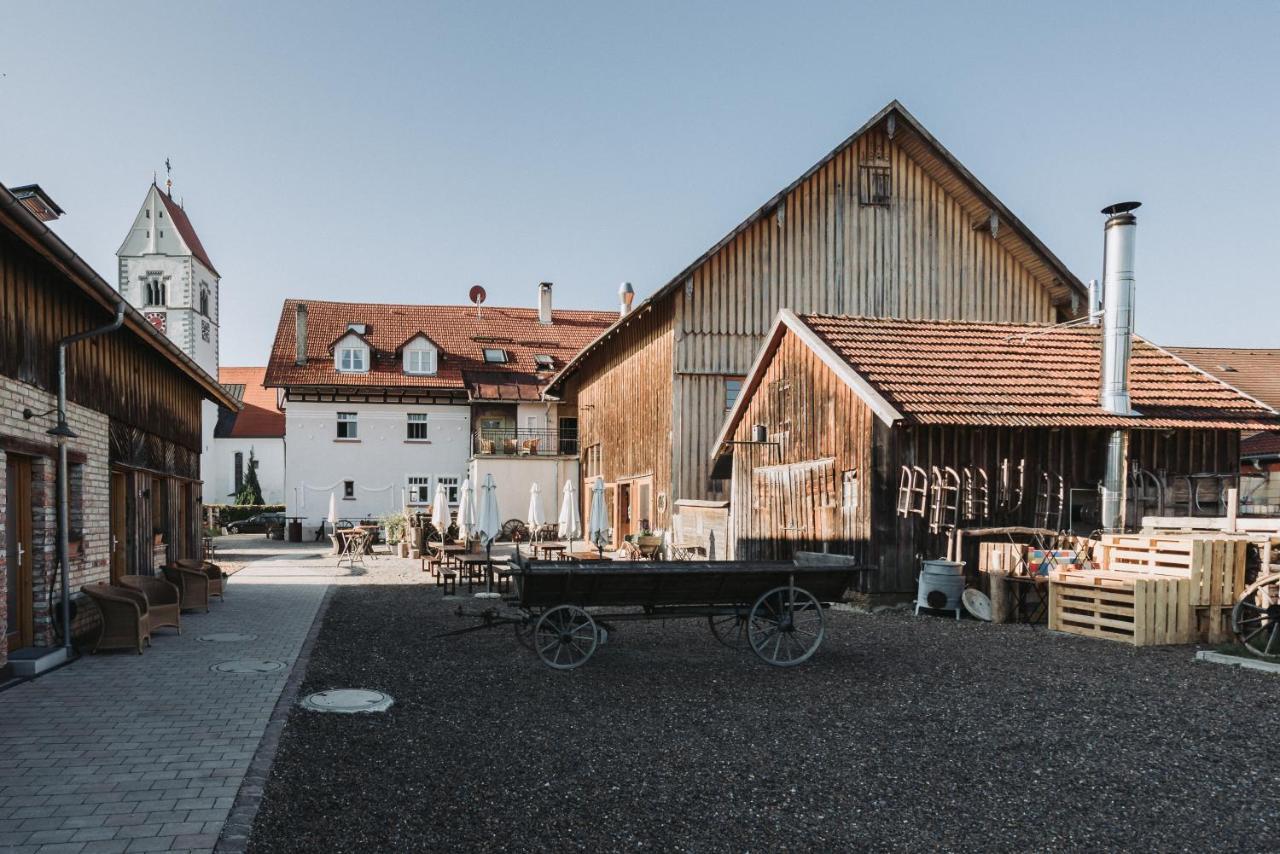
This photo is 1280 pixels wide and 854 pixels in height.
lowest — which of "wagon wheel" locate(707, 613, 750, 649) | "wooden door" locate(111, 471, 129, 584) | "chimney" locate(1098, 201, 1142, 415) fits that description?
"wagon wheel" locate(707, 613, 750, 649)

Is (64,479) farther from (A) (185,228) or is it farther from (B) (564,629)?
(A) (185,228)

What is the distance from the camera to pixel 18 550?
346 inches

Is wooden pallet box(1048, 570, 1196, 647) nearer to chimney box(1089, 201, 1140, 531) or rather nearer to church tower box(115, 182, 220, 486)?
chimney box(1089, 201, 1140, 531)

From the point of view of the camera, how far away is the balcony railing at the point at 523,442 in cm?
3488

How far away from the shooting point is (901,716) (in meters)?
7.17

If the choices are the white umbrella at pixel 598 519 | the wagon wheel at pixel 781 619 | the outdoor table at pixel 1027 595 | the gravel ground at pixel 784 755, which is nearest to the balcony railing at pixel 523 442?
the white umbrella at pixel 598 519

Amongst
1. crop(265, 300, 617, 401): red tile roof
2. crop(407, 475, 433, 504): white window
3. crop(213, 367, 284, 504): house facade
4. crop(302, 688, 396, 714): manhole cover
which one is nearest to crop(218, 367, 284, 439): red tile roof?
crop(213, 367, 284, 504): house facade

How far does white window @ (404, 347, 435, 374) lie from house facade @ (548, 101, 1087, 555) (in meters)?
18.6

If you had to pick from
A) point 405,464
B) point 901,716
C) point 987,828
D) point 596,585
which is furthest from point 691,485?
point 405,464

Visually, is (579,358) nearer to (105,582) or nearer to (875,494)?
(875,494)

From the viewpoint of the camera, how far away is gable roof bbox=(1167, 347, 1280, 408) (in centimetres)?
2792

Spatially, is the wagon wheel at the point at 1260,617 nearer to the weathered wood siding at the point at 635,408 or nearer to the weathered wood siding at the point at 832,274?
the weathered wood siding at the point at 832,274

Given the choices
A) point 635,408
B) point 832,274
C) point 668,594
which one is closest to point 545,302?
point 635,408

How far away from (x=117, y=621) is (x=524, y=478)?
24545 millimetres
